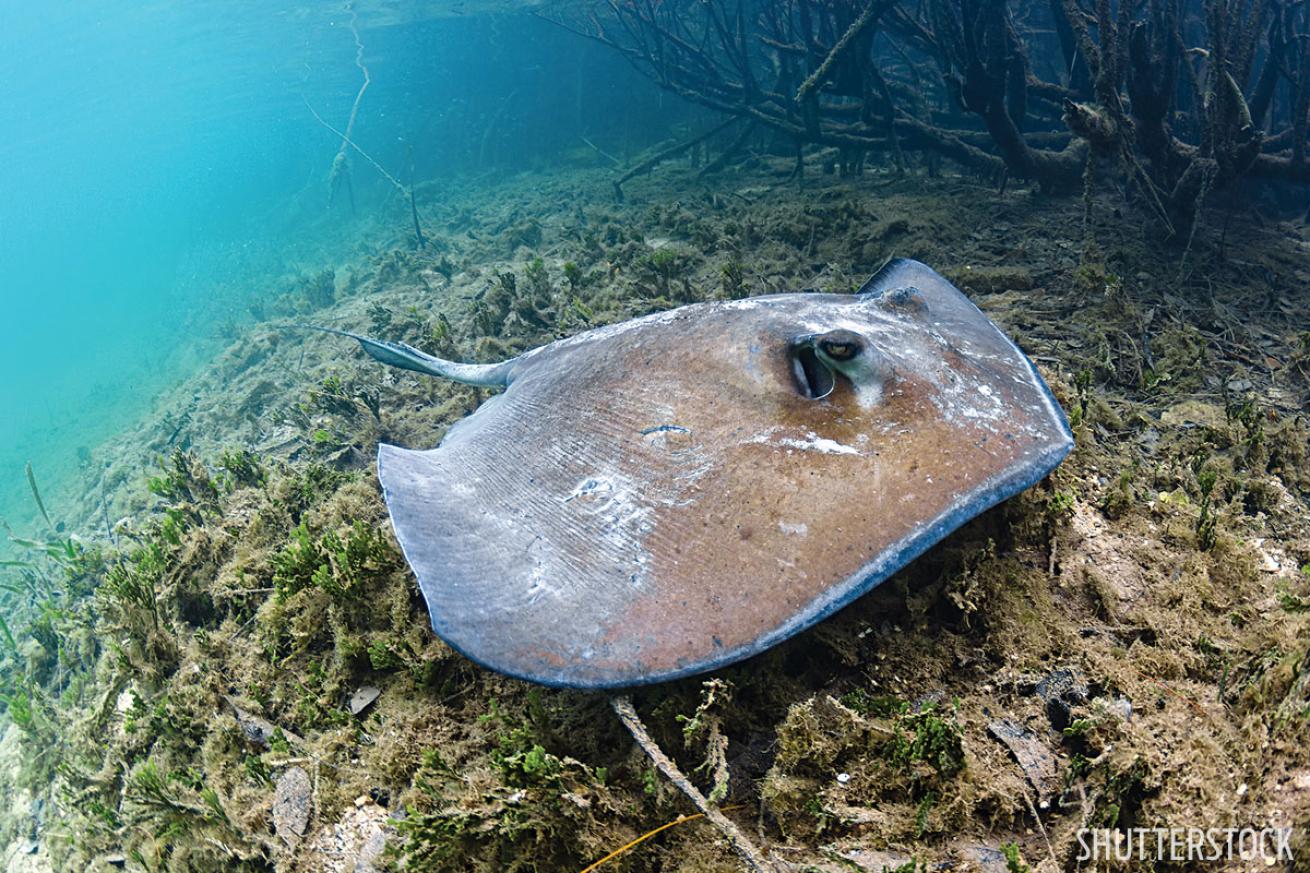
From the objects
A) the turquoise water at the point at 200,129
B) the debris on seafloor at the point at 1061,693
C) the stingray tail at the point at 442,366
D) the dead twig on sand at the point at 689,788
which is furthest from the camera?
the turquoise water at the point at 200,129

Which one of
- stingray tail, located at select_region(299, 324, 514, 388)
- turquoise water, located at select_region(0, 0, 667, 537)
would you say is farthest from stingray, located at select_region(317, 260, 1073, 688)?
turquoise water, located at select_region(0, 0, 667, 537)

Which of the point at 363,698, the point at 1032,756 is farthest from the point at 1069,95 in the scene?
the point at 363,698

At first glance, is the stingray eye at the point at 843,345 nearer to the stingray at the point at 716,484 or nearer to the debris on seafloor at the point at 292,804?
the stingray at the point at 716,484

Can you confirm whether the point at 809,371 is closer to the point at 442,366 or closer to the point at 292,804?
the point at 292,804

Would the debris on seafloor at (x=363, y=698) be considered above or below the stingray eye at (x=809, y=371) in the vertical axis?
below

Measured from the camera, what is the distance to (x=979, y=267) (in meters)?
5.73

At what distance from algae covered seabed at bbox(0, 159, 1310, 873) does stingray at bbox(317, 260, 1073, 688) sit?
0.42 metres

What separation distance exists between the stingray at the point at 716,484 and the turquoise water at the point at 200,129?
13.7 meters

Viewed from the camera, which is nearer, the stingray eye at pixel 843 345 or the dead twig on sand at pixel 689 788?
the dead twig on sand at pixel 689 788

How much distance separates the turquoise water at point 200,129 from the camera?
18922 mm

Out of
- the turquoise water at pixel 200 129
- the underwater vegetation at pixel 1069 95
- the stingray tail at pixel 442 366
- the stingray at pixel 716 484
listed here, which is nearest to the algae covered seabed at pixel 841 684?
the stingray at pixel 716 484

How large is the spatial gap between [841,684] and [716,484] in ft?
2.72

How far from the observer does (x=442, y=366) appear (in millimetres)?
4594

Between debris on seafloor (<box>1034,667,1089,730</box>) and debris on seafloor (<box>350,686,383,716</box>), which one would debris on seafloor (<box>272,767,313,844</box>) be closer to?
debris on seafloor (<box>350,686,383,716</box>)
